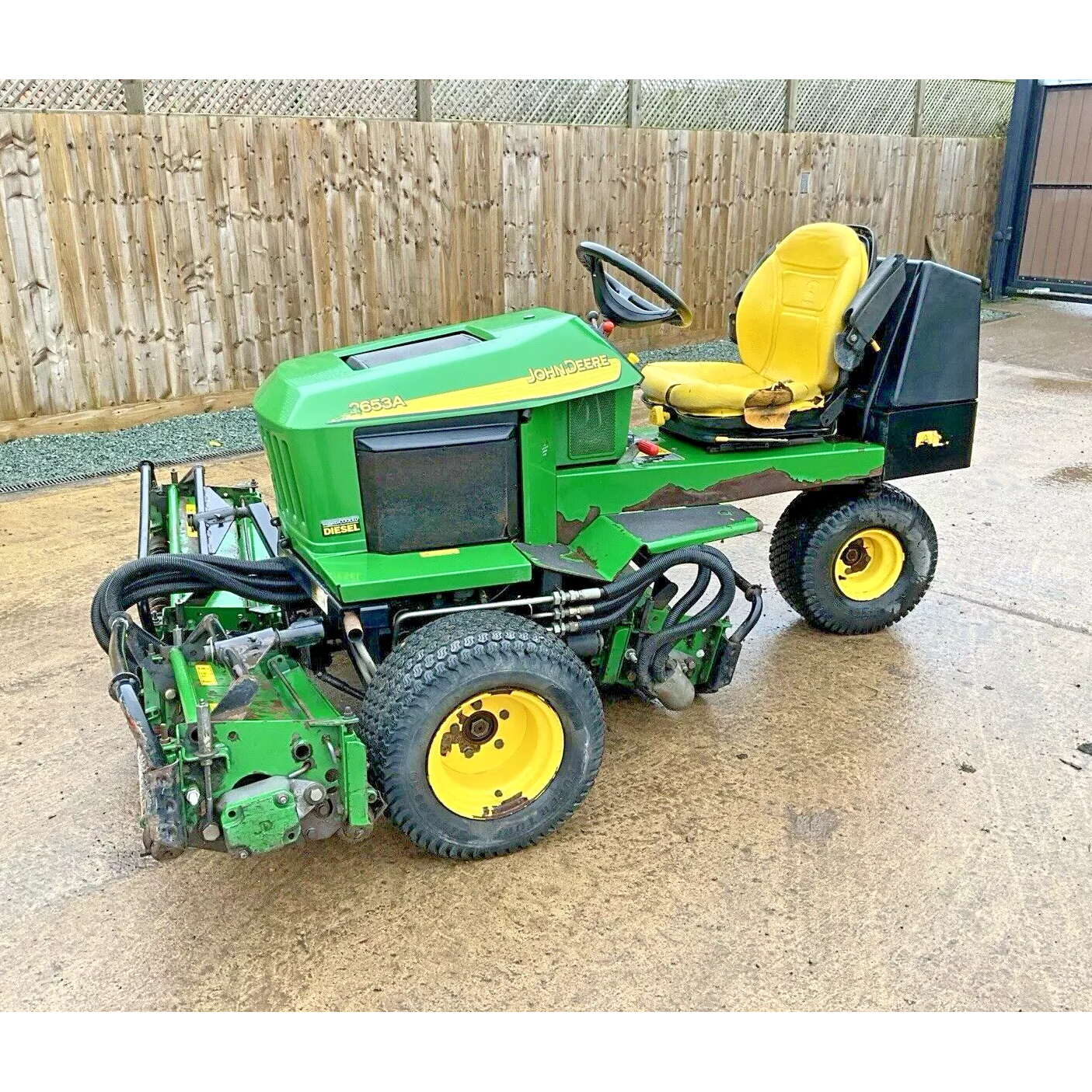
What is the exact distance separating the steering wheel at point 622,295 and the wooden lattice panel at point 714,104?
6.20 metres

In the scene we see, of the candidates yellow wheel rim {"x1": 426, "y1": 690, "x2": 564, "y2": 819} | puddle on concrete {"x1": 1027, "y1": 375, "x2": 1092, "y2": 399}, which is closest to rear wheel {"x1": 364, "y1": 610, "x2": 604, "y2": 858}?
yellow wheel rim {"x1": 426, "y1": 690, "x2": 564, "y2": 819}

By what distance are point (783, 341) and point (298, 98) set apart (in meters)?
4.94

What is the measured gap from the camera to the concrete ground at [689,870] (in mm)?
2521

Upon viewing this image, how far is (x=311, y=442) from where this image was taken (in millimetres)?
2992

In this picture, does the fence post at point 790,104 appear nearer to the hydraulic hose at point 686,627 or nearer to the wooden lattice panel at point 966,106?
the wooden lattice panel at point 966,106

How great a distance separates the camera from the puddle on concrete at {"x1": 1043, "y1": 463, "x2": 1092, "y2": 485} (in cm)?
626

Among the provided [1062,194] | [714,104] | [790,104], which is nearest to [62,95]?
[714,104]

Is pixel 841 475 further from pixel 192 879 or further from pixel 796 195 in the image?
pixel 796 195

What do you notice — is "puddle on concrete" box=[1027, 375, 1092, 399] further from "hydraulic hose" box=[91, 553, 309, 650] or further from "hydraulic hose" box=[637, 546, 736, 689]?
"hydraulic hose" box=[91, 553, 309, 650]

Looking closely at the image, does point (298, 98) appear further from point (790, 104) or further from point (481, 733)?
point (481, 733)

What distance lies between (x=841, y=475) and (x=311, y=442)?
205 cm

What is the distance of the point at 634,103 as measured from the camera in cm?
910

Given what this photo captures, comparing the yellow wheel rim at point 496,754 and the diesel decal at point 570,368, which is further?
the diesel decal at point 570,368

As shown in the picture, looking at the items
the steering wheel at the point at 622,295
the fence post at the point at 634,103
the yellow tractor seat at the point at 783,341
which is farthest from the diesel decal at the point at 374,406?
the fence post at the point at 634,103
